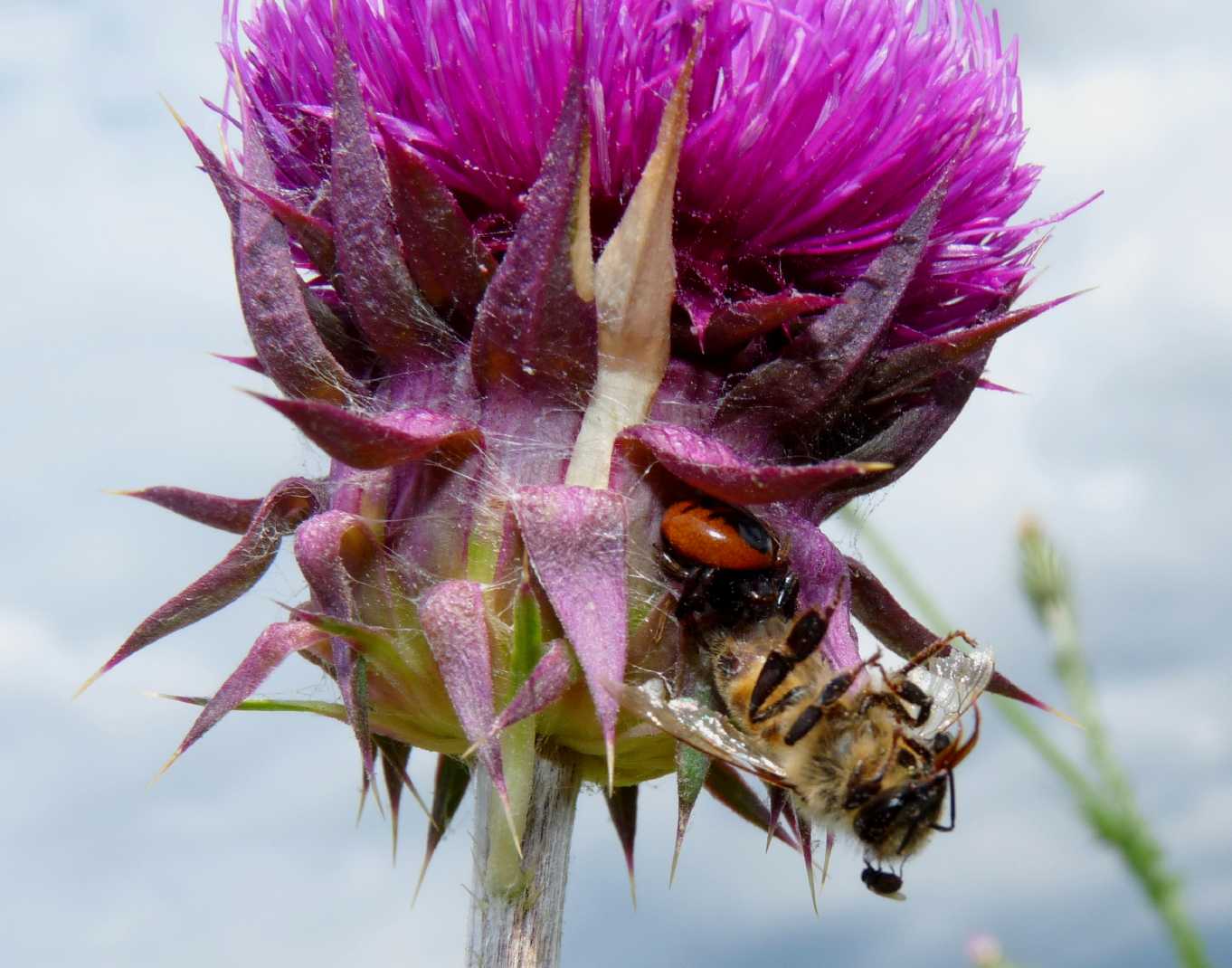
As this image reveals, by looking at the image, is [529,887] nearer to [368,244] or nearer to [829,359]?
[829,359]

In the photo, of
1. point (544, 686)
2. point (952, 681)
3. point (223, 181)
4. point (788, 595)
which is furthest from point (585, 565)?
point (223, 181)

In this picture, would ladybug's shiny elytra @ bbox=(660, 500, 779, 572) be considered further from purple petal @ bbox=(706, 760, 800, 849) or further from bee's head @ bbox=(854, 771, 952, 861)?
purple petal @ bbox=(706, 760, 800, 849)

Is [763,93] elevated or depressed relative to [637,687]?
elevated

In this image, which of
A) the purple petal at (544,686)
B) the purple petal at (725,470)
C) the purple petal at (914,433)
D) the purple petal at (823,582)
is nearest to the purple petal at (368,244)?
the purple petal at (725,470)

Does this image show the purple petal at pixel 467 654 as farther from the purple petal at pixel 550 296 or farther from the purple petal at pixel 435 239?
the purple petal at pixel 435 239

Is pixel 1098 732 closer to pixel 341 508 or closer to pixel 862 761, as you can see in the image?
pixel 862 761

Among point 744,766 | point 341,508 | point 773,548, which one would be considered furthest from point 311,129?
point 744,766

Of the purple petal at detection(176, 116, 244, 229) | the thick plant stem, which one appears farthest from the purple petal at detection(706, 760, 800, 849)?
the purple petal at detection(176, 116, 244, 229)
